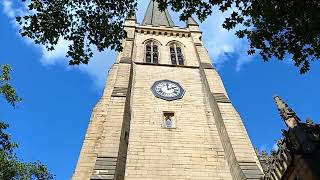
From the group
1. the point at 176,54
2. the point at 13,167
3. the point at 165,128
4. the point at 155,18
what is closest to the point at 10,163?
the point at 13,167

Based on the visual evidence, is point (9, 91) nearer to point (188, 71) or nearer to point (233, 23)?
point (233, 23)

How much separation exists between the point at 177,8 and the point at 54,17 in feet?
9.59

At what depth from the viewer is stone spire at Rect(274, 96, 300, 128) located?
36.0ft

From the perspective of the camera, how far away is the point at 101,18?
320 inches

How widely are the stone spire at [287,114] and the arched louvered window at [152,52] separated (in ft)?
40.5

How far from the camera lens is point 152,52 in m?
24.6

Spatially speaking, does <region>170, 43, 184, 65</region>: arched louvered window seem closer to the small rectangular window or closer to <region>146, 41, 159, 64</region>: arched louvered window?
<region>146, 41, 159, 64</region>: arched louvered window

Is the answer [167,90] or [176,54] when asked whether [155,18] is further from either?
[167,90]

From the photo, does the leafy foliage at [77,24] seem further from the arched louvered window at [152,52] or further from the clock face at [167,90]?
the arched louvered window at [152,52]

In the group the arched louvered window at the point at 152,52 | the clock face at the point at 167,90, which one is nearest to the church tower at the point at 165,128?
the clock face at the point at 167,90

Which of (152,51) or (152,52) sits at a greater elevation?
(152,51)

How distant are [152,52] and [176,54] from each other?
1792mm

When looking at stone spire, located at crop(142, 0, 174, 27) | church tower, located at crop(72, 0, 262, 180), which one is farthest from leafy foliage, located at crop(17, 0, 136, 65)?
stone spire, located at crop(142, 0, 174, 27)

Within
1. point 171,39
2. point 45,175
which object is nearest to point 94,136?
point 45,175
